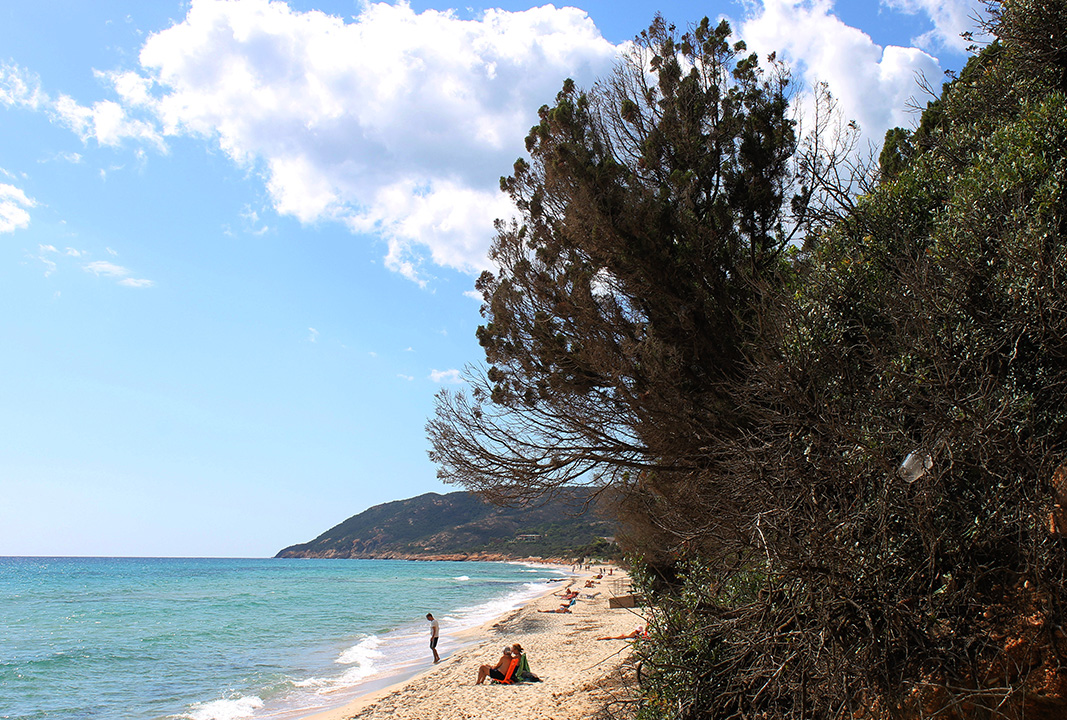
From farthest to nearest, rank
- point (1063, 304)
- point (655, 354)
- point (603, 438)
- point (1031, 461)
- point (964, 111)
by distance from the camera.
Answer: point (603, 438) → point (655, 354) → point (964, 111) → point (1063, 304) → point (1031, 461)

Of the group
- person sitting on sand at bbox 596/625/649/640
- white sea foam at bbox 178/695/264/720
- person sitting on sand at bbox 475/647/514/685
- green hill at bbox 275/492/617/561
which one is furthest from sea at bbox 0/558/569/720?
green hill at bbox 275/492/617/561

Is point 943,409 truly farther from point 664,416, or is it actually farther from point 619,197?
point 619,197

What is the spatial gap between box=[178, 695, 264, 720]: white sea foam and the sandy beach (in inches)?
67.2

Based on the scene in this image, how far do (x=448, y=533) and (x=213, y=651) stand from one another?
355 ft

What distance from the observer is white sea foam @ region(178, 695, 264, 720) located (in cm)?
1209

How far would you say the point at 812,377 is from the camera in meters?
4.91

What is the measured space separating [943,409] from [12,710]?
56.9ft

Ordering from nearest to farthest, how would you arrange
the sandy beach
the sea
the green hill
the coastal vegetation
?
1. the coastal vegetation
2. the sandy beach
3. the sea
4. the green hill

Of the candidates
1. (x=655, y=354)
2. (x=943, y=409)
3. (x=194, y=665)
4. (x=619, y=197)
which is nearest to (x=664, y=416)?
(x=655, y=354)

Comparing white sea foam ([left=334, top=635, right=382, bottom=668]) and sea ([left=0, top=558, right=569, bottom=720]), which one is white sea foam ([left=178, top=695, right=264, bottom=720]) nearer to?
sea ([left=0, top=558, right=569, bottom=720])

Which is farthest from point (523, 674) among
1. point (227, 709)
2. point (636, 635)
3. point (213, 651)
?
point (213, 651)

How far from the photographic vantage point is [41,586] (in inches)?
2239

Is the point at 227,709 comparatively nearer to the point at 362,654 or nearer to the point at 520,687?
the point at 520,687

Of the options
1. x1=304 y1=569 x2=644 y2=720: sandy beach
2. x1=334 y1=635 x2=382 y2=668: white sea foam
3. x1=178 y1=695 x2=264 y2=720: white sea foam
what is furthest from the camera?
x1=334 y1=635 x2=382 y2=668: white sea foam
